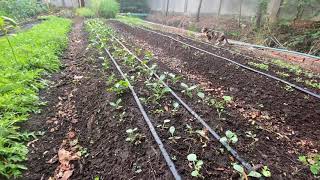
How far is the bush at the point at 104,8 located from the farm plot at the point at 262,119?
53.1ft

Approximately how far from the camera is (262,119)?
4.16 metres

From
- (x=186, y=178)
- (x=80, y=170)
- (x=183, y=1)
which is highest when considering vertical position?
(x=183, y=1)

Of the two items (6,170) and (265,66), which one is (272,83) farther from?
(6,170)

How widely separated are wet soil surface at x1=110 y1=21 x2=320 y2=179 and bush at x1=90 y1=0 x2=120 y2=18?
15.4 meters

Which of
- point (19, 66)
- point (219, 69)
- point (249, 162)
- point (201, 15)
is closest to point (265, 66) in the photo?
point (219, 69)

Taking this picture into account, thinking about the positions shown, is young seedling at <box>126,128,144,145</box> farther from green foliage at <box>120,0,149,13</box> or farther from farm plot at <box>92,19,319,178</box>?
green foliage at <box>120,0,149,13</box>

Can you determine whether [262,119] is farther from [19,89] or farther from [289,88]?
[19,89]

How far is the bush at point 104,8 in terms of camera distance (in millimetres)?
19955

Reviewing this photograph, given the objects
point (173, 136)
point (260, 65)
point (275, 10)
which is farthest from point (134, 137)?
point (275, 10)

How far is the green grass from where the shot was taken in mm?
2910

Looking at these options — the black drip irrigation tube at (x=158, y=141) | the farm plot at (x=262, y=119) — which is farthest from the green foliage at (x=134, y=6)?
the black drip irrigation tube at (x=158, y=141)

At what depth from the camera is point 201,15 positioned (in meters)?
17.8

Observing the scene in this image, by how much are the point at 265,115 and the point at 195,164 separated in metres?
2.16

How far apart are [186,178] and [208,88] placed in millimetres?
3180
